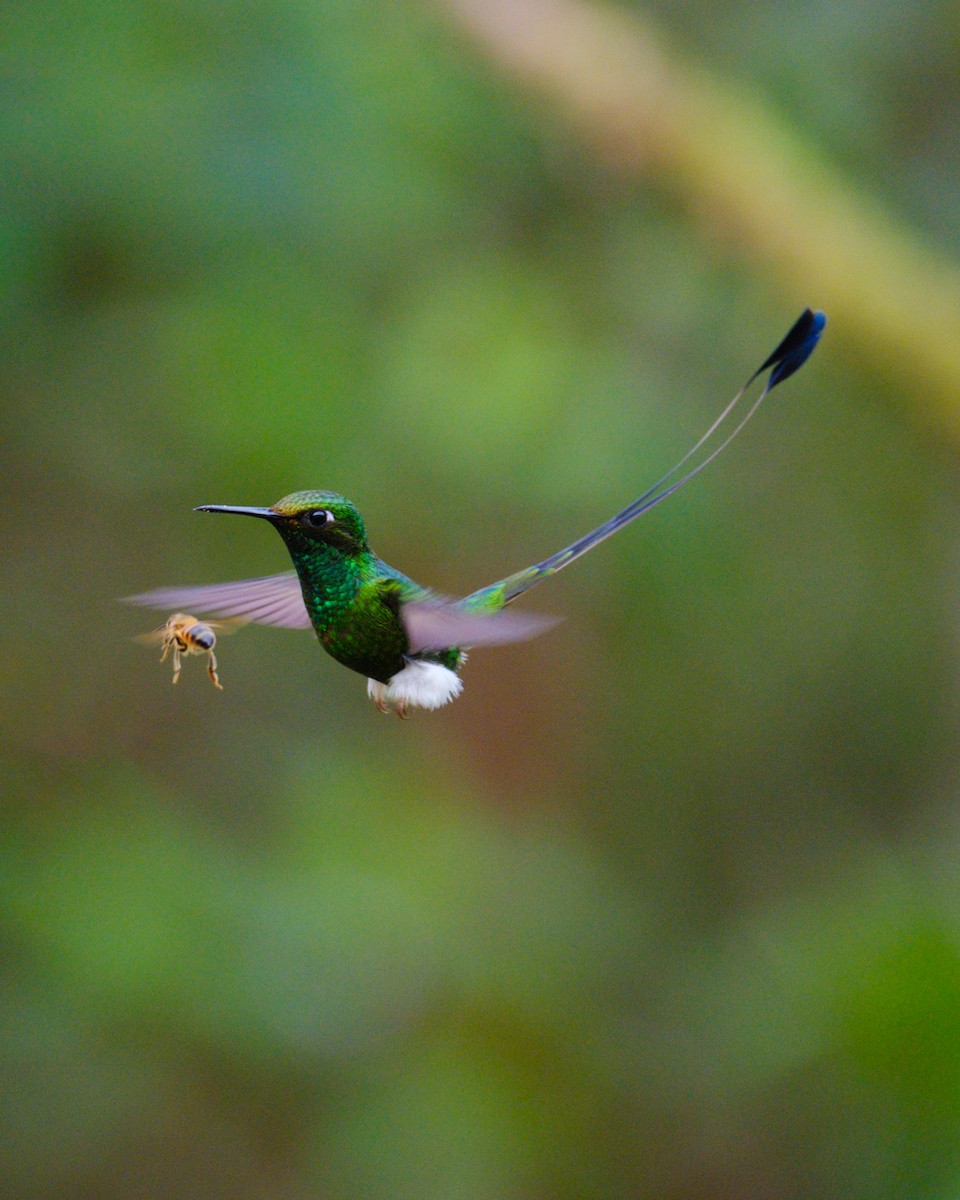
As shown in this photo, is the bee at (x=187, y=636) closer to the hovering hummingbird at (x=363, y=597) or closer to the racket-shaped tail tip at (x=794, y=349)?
the hovering hummingbird at (x=363, y=597)

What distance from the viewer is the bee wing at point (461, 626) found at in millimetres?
1129

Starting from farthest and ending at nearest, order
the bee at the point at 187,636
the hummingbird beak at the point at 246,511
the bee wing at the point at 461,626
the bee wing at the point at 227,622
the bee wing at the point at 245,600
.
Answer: the bee at the point at 187,636 → the bee wing at the point at 227,622 → the bee wing at the point at 245,600 → the hummingbird beak at the point at 246,511 → the bee wing at the point at 461,626

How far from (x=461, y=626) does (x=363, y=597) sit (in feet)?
1.06

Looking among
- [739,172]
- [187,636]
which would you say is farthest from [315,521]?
[739,172]

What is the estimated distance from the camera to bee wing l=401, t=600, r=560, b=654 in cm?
113

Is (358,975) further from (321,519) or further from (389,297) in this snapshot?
(321,519)

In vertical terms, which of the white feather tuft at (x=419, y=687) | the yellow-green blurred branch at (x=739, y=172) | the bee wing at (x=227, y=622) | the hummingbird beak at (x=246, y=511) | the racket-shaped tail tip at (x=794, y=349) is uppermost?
the yellow-green blurred branch at (x=739, y=172)

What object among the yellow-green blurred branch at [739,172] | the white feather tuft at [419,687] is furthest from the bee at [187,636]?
the yellow-green blurred branch at [739,172]

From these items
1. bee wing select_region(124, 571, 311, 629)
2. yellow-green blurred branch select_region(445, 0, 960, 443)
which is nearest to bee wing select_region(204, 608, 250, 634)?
bee wing select_region(124, 571, 311, 629)

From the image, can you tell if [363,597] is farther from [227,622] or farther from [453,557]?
[453,557]

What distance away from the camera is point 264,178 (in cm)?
418

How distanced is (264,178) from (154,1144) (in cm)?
359

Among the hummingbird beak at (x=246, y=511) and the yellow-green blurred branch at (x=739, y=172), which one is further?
the yellow-green blurred branch at (x=739, y=172)

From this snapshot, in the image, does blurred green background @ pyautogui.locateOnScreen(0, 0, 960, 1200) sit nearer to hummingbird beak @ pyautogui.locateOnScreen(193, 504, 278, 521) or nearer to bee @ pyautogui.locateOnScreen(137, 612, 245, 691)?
bee @ pyautogui.locateOnScreen(137, 612, 245, 691)
